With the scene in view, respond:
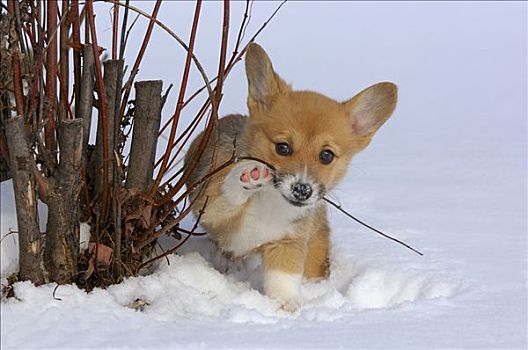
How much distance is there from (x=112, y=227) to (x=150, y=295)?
0.28 metres

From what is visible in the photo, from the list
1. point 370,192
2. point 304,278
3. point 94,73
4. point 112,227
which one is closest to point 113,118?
point 94,73

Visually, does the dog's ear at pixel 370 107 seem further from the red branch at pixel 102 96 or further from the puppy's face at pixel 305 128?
the red branch at pixel 102 96

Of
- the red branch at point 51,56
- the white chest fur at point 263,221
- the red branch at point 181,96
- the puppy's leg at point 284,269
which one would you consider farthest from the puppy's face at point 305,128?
the red branch at point 51,56

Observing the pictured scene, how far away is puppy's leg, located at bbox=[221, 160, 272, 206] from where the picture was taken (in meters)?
3.16

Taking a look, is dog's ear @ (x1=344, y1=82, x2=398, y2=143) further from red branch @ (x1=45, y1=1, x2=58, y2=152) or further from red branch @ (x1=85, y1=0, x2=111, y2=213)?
red branch @ (x1=45, y1=1, x2=58, y2=152)

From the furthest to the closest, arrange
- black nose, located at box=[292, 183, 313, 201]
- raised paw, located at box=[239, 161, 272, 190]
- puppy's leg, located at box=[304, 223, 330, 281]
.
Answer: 1. puppy's leg, located at box=[304, 223, 330, 281]
2. raised paw, located at box=[239, 161, 272, 190]
3. black nose, located at box=[292, 183, 313, 201]


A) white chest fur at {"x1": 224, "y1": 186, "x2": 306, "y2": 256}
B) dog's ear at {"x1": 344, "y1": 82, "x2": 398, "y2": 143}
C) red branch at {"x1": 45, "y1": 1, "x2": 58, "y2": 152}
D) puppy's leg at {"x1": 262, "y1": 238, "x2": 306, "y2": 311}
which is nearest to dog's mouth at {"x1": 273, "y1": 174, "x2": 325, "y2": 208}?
white chest fur at {"x1": 224, "y1": 186, "x2": 306, "y2": 256}

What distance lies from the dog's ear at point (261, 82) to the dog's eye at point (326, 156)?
1.02ft

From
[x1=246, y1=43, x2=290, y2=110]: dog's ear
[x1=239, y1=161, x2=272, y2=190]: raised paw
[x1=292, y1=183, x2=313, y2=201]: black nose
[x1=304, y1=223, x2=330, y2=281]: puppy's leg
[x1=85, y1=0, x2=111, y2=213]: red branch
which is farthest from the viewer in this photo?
[x1=304, y1=223, x2=330, y2=281]: puppy's leg

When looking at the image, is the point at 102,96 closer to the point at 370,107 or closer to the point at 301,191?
the point at 301,191

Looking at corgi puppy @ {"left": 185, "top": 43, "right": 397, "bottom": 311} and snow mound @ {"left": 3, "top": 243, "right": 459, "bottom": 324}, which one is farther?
corgi puppy @ {"left": 185, "top": 43, "right": 397, "bottom": 311}

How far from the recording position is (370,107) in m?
3.47

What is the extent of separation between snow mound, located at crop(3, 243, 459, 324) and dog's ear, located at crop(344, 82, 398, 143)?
1.83 feet

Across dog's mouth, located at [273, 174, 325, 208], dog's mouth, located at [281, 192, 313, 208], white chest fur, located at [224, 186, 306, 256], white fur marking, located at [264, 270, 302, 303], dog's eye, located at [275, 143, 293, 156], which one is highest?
dog's eye, located at [275, 143, 293, 156]
